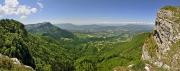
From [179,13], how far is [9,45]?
4767 inches

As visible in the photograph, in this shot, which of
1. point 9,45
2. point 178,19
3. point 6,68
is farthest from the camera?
point 9,45

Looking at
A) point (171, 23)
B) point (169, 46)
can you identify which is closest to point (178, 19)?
point (171, 23)

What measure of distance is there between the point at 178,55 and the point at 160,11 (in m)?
17.1

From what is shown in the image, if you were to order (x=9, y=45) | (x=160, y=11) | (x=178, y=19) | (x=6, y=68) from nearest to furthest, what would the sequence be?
(x=6, y=68) < (x=178, y=19) < (x=160, y=11) < (x=9, y=45)

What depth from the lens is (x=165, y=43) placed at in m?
96.9

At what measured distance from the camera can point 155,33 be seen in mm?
105562

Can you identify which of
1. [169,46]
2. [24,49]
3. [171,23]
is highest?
[171,23]

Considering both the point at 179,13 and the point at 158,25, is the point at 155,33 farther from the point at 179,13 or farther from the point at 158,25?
the point at 179,13

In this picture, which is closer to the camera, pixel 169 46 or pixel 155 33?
pixel 169 46

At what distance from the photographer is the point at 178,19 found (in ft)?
305

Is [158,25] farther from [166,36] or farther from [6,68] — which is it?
[6,68]

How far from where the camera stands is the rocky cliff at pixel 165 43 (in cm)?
9144

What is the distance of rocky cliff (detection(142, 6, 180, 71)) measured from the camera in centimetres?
9144

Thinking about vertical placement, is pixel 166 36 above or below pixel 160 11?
below
